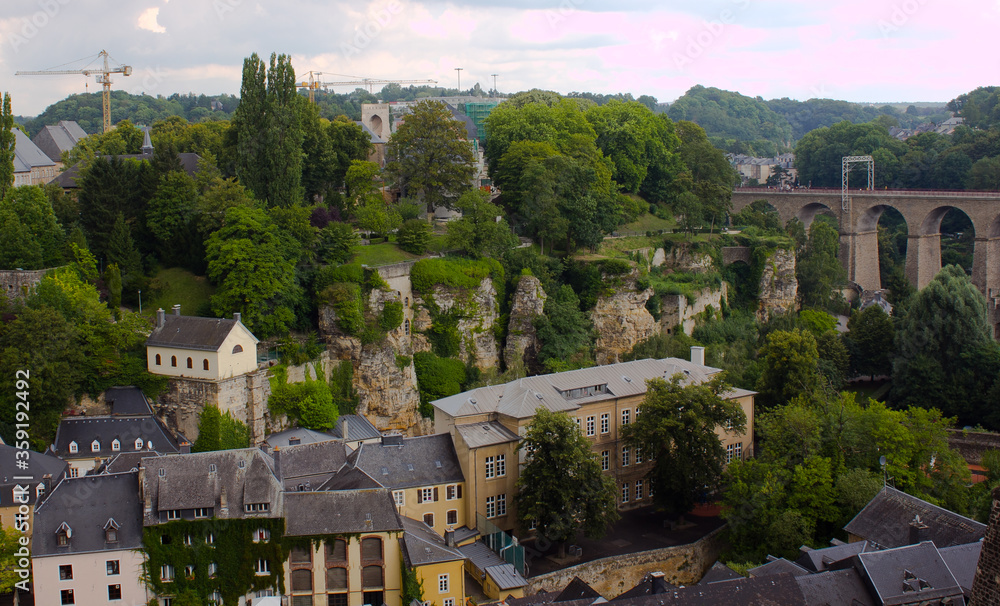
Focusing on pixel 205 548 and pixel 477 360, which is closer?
pixel 205 548

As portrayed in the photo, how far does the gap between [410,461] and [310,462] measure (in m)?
4.01

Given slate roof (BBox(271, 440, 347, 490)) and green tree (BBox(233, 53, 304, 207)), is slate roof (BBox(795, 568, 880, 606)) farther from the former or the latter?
green tree (BBox(233, 53, 304, 207))

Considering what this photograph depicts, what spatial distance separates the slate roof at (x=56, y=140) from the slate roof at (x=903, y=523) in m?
68.7

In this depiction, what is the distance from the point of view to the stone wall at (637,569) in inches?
1437

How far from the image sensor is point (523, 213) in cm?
6362

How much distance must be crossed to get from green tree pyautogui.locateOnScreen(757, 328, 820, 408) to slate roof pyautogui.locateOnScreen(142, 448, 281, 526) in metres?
27.0

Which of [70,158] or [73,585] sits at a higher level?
[70,158]

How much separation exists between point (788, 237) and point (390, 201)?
3193cm

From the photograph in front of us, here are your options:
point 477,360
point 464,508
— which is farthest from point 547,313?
point 464,508

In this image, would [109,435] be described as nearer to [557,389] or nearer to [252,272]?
[252,272]

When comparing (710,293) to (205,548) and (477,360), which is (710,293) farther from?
(205,548)

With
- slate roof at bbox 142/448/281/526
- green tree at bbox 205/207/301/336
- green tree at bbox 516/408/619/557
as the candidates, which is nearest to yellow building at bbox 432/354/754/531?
green tree at bbox 516/408/619/557

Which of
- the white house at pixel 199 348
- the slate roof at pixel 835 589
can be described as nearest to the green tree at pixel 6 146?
the white house at pixel 199 348

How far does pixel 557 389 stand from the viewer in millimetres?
43781
